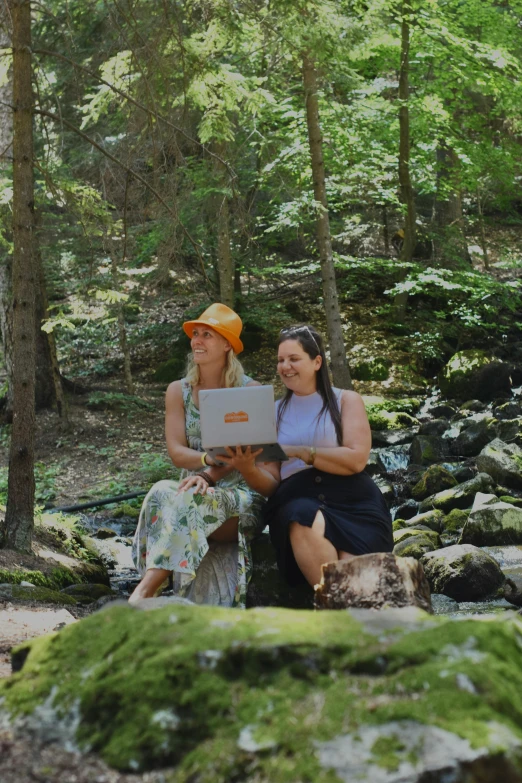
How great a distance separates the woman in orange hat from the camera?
3.76 metres

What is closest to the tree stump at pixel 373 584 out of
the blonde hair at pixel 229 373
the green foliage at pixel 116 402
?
the blonde hair at pixel 229 373

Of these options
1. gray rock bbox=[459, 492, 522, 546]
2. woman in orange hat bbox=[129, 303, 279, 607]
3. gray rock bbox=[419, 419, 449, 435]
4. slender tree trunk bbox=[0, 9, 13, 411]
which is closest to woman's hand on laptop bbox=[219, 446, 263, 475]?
woman in orange hat bbox=[129, 303, 279, 607]

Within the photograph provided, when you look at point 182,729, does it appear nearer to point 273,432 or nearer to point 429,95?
point 273,432

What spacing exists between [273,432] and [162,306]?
1429cm

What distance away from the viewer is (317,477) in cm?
385

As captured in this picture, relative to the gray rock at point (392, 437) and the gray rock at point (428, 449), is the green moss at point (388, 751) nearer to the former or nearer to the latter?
the gray rock at point (428, 449)

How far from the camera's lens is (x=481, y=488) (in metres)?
8.53

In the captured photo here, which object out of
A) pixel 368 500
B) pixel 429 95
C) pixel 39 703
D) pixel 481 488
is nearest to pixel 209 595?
pixel 368 500

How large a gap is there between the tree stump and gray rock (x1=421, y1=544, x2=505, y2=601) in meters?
2.83

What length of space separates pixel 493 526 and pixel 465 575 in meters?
1.45

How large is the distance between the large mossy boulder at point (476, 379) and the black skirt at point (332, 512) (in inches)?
410

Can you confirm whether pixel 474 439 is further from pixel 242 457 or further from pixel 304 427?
pixel 242 457

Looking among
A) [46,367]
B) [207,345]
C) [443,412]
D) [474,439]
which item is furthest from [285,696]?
[46,367]

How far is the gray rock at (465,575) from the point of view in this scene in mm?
5676
